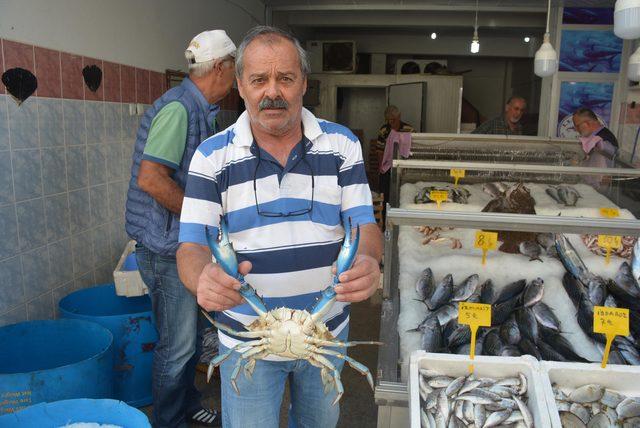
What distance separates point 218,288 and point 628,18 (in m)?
3.68

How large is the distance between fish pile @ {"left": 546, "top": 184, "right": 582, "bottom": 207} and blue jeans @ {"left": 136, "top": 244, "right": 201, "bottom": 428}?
2800 mm

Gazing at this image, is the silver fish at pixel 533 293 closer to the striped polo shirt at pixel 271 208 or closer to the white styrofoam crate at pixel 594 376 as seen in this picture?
the white styrofoam crate at pixel 594 376

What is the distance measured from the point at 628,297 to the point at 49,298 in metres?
3.12

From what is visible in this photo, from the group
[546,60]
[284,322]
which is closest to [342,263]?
[284,322]

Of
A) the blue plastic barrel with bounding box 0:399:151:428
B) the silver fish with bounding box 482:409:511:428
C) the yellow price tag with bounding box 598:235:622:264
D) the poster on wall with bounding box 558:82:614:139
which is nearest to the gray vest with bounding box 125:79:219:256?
the blue plastic barrel with bounding box 0:399:151:428

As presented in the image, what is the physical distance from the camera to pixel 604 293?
2646mm

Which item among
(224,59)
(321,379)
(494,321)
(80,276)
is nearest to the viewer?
(321,379)

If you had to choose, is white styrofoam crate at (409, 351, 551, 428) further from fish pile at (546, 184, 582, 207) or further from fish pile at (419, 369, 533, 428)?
fish pile at (546, 184, 582, 207)

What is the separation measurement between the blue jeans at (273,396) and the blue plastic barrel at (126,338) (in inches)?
48.0

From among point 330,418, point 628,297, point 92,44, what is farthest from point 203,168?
point 92,44

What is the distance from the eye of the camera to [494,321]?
8.43 ft

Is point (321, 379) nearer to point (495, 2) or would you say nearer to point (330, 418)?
point (330, 418)

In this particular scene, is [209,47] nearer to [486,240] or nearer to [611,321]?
[486,240]

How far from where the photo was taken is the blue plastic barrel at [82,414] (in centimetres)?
202
